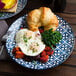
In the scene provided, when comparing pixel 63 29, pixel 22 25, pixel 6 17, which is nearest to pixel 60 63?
pixel 63 29

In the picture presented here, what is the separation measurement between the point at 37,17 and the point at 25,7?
0.70 feet

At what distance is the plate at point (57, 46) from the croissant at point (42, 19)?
54 mm

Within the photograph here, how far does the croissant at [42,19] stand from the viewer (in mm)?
1113

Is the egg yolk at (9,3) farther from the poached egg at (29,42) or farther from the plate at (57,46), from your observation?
the poached egg at (29,42)

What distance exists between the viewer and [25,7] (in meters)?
1.30

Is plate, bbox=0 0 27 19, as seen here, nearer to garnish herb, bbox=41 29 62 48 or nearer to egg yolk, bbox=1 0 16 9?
egg yolk, bbox=1 0 16 9

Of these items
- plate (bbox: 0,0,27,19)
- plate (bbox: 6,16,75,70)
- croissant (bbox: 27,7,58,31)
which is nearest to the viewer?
plate (bbox: 6,16,75,70)

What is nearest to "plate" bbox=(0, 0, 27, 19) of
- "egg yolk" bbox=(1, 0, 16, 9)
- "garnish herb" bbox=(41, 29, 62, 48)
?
"egg yolk" bbox=(1, 0, 16, 9)

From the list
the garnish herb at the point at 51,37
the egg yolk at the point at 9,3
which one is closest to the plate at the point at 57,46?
the garnish herb at the point at 51,37

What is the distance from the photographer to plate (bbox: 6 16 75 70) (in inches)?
39.2

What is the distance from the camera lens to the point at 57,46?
42.3 inches

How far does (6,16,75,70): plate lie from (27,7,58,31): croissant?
0.05 m

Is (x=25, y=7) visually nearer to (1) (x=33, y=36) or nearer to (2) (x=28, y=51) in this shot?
(1) (x=33, y=36)

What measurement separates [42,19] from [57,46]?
20cm
